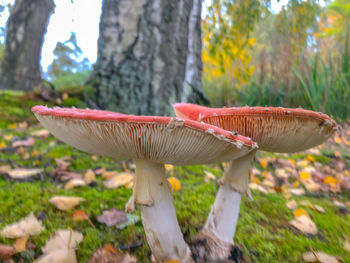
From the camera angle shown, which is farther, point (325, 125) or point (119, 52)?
point (119, 52)

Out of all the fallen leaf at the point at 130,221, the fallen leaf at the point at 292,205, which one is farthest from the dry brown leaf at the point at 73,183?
the fallen leaf at the point at 292,205

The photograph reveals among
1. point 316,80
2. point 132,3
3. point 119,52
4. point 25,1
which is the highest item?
point 25,1

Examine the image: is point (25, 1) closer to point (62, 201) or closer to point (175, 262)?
point (62, 201)

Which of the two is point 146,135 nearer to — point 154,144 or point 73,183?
point 154,144

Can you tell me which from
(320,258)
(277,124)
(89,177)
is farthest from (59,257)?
(320,258)

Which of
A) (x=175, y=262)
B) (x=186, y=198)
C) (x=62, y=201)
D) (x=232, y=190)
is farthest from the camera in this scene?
(x=186, y=198)

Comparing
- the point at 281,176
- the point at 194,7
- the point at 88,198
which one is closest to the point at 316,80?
the point at 281,176

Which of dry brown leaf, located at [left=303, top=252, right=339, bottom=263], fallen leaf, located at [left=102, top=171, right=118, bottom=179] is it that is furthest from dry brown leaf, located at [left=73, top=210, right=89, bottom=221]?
dry brown leaf, located at [left=303, top=252, right=339, bottom=263]

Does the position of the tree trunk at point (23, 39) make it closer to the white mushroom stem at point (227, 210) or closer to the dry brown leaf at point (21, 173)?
the dry brown leaf at point (21, 173)
